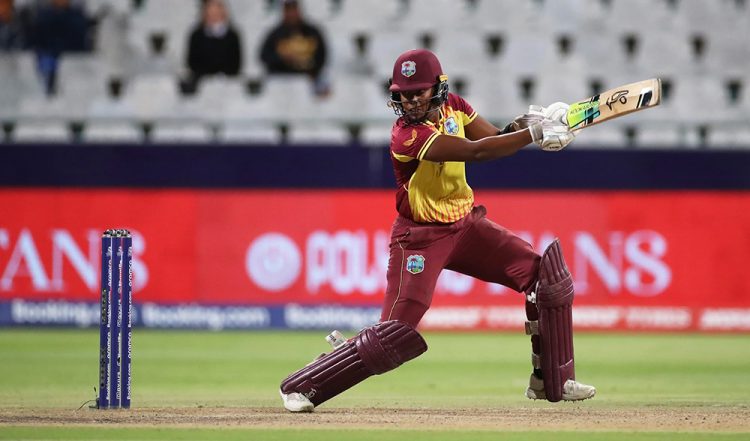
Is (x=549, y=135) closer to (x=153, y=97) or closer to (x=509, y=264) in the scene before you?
(x=509, y=264)

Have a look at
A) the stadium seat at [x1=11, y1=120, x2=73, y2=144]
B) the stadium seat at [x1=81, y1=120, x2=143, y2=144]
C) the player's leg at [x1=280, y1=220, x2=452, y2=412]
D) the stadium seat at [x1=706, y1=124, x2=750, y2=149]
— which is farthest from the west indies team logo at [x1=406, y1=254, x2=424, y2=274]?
the stadium seat at [x1=11, y1=120, x2=73, y2=144]

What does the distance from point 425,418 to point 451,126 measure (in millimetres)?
1615

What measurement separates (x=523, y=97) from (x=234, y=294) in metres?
4.09

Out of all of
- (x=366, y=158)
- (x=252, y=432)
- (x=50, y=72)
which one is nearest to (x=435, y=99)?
(x=252, y=432)

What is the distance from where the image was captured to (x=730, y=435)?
6.46 m

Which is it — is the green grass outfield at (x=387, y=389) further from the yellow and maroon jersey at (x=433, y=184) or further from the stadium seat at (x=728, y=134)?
the stadium seat at (x=728, y=134)

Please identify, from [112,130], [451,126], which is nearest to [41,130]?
[112,130]

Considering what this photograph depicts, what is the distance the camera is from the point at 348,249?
13953mm

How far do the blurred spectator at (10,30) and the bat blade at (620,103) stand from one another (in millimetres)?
10131

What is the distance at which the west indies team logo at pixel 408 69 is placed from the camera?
7148 mm

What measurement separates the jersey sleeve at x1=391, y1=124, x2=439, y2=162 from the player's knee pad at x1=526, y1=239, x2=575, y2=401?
3.32ft

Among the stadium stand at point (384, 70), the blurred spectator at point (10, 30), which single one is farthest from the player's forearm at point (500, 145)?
the blurred spectator at point (10, 30)

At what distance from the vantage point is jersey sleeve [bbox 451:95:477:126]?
7.55 meters

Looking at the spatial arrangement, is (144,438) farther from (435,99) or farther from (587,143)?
(587,143)
